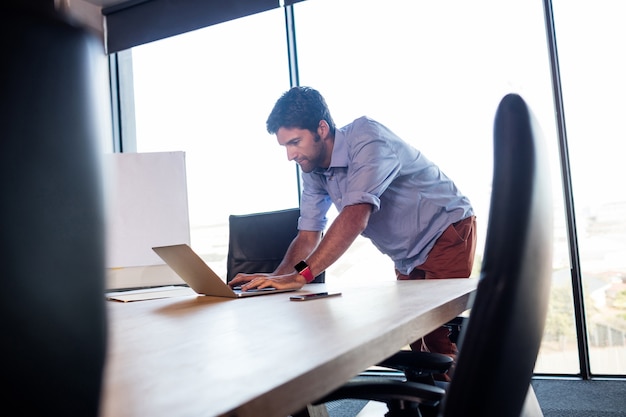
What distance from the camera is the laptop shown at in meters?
1.73

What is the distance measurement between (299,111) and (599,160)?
213 centimetres

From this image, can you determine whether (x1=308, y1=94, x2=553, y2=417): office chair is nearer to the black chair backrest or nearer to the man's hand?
the black chair backrest

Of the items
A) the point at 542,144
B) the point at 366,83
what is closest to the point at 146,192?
the point at 366,83

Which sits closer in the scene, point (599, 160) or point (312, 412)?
point (312, 412)

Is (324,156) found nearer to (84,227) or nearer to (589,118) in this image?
(589,118)

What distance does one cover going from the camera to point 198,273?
1.82m

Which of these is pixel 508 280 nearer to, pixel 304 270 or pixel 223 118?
pixel 304 270

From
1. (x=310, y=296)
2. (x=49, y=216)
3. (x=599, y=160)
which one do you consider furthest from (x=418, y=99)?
(x=49, y=216)

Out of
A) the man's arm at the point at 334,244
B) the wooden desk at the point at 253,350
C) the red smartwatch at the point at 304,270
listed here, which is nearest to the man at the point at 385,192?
the man's arm at the point at 334,244

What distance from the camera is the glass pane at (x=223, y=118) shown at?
4586 mm

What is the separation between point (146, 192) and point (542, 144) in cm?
423

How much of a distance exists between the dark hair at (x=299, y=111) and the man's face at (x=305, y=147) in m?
0.03

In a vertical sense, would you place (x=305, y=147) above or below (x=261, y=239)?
above

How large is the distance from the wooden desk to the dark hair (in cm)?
133
